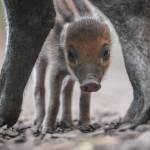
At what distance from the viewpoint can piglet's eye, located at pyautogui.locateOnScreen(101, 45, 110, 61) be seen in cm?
497

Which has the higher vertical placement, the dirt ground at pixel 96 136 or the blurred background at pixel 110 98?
the dirt ground at pixel 96 136

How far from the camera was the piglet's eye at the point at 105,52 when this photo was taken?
4970mm

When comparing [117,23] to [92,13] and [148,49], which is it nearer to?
[148,49]

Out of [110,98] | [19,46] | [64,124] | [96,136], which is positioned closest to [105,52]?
[64,124]

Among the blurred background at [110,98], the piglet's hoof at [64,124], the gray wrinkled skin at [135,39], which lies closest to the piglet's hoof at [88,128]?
the piglet's hoof at [64,124]

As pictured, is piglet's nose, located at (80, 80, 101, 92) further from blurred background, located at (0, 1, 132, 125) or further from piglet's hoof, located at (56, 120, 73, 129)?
blurred background, located at (0, 1, 132, 125)

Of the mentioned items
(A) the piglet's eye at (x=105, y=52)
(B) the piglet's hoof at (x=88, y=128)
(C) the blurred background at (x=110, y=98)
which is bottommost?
(C) the blurred background at (x=110, y=98)

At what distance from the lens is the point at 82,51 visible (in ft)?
15.8

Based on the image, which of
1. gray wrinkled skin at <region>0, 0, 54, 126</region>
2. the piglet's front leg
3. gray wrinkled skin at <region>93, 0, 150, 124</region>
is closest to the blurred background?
the piglet's front leg

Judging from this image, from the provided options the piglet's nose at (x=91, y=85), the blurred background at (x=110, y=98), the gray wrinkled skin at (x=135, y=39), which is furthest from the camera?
the blurred background at (x=110, y=98)

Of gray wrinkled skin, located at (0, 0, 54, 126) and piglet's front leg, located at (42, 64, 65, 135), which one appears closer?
gray wrinkled skin, located at (0, 0, 54, 126)

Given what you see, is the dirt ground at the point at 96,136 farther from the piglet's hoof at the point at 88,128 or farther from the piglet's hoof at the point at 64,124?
the piglet's hoof at the point at 64,124

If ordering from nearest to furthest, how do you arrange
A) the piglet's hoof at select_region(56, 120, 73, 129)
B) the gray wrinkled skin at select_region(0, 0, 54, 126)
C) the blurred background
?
1. the gray wrinkled skin at select_region(0, 0, 54, 126)
2. the piglet's hoof at select_region(56, 120, 73, 129)
3. the blurred background

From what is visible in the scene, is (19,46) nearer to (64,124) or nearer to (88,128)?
(88,128)
